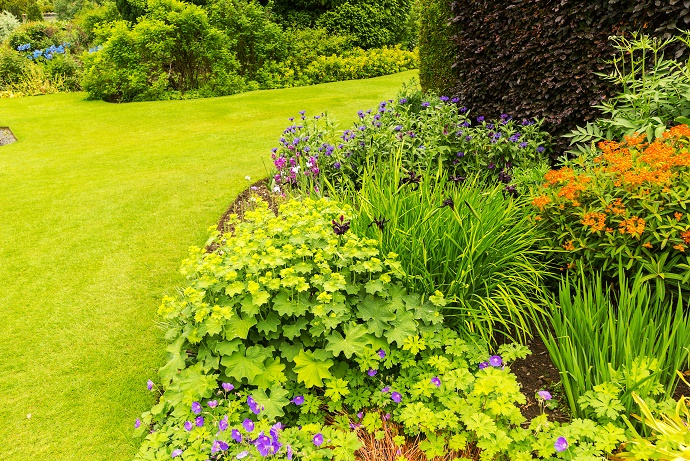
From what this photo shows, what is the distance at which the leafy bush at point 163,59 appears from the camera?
10.5 meters

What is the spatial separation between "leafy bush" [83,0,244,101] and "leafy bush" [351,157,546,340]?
29.7 ft

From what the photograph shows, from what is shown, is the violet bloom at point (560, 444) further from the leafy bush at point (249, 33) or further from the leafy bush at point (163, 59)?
the leafy bush at point (249, 33)

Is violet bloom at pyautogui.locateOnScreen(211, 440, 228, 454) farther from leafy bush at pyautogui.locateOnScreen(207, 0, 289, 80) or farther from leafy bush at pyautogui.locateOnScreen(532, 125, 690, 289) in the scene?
leafy bush at pyautogui.locateOnScreen(207, 0, 289, 80)

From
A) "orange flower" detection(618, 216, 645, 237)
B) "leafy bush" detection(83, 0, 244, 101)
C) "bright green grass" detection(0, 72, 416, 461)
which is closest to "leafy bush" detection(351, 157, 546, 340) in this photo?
"orange flower" detection(618, 216, 645, 237)

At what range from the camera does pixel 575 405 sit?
7.59 ft

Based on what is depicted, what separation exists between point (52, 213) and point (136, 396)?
10.8ft

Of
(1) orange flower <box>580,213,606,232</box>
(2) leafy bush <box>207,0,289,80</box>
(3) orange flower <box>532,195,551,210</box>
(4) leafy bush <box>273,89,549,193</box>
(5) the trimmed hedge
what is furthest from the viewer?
(2) leafy bush <box>207,0,289,80</box>

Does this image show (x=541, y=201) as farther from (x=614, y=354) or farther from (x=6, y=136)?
(x=6, y=136)

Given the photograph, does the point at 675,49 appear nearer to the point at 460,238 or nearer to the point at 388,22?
the point at 460,238

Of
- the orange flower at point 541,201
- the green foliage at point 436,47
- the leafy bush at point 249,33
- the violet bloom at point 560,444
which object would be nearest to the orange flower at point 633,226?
the orange flower at point 541,201

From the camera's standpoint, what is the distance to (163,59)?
10844 millimetres

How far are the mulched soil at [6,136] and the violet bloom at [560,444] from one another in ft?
30.3

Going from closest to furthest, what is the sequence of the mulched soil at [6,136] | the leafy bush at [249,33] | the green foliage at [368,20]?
the mulched soil at [6,136] → the leafy bush at [249,33] → the green foliage at [368,20]

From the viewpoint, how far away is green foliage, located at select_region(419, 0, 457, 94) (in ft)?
19.2
